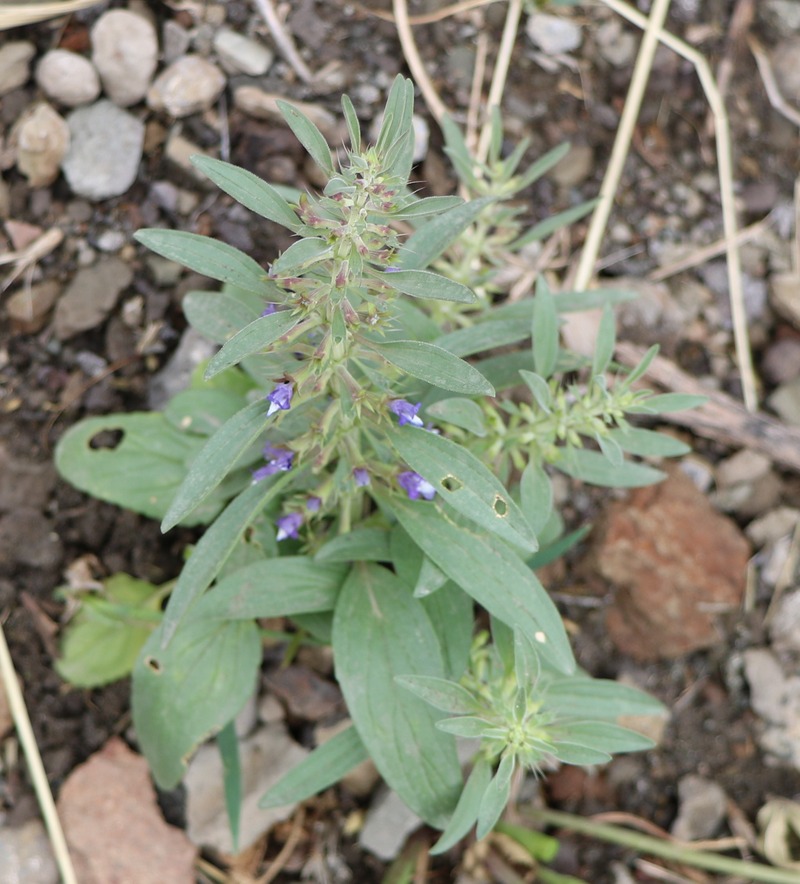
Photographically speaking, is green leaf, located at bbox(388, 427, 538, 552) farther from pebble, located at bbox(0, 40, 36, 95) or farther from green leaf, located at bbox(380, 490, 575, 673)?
pebble, located at bbox(0, 40, 36, 95)

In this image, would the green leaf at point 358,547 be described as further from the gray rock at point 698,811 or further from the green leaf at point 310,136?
the gray rock at point 698,811

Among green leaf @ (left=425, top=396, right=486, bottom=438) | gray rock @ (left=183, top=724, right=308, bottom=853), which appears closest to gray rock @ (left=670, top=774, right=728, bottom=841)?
gray rock @ (left=183, top=724, right=308, bottom=853)

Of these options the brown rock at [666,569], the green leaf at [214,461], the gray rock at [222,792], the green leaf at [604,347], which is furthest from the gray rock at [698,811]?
the green leaf at [214,461]

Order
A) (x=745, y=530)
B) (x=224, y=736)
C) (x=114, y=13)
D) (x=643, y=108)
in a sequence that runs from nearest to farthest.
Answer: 1. (x=224, y=736)
2. (x=114, y=13)
3. (x=745, y=530)
4. (x=643, y=108)

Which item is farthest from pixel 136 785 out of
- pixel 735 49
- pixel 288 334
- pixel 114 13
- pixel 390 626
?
pixel 735 49

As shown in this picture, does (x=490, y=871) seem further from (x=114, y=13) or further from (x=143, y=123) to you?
(x=114, y=13)

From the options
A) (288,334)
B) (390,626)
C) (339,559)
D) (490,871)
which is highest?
(288,334)

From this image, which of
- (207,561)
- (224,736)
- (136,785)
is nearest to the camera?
(207,561)
